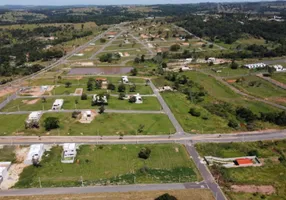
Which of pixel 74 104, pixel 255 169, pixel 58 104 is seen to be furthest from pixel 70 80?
pixel 255 169

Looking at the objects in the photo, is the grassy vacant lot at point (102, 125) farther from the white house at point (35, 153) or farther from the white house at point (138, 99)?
the white house at point (138, 99)

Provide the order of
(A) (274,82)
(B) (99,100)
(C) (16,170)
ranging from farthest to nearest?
(A) (274,82) → (B) (99,100) → (C) (16,170)

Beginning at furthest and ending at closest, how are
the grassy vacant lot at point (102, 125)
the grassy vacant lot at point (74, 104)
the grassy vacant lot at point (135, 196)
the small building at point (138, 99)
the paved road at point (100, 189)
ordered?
the small building at point (138, 99), the grassy vacant lot at point (74, 104), the grassy vacant lot at point (102, 125), the paved road at point (100, 189), the grassy vacant lot at point (135, 196)

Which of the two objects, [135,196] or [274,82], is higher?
[274,82]

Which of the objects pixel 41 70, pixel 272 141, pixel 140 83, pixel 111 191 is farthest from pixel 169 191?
pixel 41 70

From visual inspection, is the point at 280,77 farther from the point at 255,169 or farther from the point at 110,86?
the point at 255,169

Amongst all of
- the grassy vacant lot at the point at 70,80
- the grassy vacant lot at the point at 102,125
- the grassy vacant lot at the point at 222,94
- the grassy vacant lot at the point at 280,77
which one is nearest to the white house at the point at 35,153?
the grassy vacant lot at the point at 102,125
